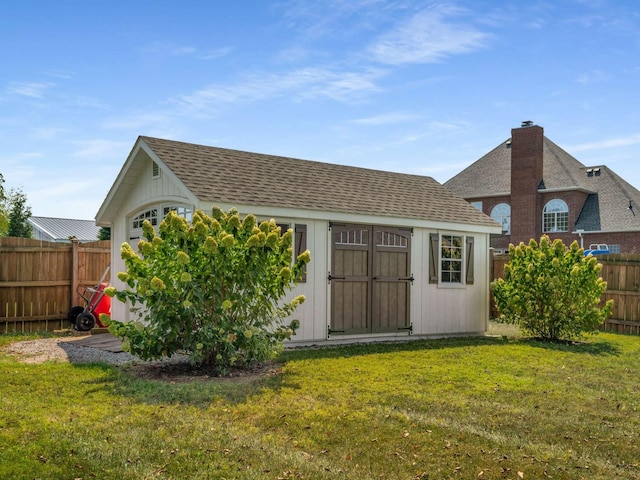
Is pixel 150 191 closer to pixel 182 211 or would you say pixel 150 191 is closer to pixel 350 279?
pixel 182 211

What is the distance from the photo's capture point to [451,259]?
42.9ft

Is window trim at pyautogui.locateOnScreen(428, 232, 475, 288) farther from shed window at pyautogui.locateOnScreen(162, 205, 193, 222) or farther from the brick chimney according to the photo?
the brick chimney

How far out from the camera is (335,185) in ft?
41.1

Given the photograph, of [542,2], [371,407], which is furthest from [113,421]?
[542,2]

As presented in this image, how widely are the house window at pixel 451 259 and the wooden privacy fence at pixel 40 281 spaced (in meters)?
7.39

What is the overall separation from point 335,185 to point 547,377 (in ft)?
19.1

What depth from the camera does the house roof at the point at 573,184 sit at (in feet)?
108

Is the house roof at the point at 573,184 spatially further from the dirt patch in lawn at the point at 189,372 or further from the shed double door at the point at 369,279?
the dirt patch in lawn at the point at 189,372

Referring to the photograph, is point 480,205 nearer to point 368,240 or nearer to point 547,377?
point 368,240

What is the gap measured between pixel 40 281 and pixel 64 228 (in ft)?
111

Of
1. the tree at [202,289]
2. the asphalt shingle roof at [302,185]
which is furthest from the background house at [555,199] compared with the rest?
the tree at [202,289]

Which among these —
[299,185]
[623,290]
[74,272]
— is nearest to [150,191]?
[299,185]

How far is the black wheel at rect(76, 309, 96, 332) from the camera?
12.6 m

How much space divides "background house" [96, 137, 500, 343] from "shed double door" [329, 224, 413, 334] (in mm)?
19
